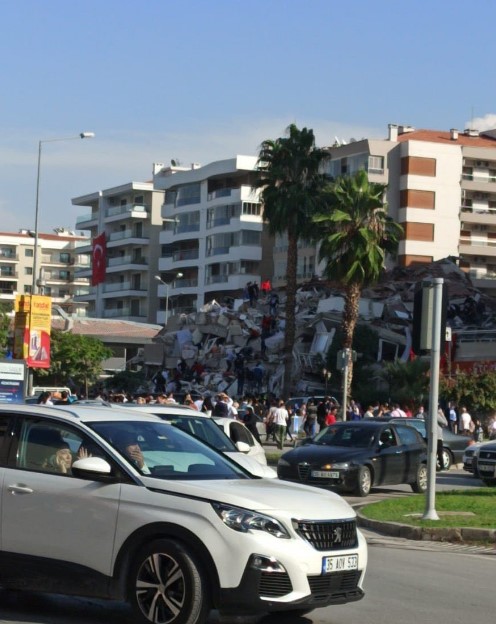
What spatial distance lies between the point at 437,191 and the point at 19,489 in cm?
8499

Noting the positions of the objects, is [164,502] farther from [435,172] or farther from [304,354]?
[435,172]

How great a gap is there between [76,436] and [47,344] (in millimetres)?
36937

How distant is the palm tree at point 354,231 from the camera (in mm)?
49375

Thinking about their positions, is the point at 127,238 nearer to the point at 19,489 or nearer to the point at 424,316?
the point at 424,316

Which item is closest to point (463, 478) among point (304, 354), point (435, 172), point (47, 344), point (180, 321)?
point (47, 344)

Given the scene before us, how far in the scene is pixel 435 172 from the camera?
301 feet

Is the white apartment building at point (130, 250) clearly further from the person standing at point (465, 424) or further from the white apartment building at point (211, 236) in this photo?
the person standing at point (465, 424)

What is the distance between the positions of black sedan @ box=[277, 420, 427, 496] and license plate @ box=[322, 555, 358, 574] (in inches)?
549

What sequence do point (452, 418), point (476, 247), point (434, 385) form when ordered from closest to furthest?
point (434, 385) < point (452, 418) < point (476, 247)

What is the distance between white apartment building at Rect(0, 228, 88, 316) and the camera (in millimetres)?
159750

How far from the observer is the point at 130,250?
12288 centimetres

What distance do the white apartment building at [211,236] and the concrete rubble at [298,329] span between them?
74.2ft

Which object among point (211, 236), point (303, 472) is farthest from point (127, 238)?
point (303, 472)

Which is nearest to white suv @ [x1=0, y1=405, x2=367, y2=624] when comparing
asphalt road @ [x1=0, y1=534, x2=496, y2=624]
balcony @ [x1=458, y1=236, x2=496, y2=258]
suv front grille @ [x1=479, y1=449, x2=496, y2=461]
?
asphalt road @ [x1=0, y1=534, x2=496, y2=624]
